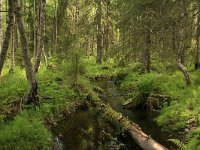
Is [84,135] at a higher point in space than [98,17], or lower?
lower

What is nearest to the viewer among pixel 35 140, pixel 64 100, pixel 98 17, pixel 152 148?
pixel 152 148

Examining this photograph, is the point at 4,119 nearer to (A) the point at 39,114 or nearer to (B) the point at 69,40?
(A) the point at 39,114

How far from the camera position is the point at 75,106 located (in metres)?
13.2

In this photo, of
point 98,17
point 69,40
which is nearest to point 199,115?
point 98,17

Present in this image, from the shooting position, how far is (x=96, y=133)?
1072 cm

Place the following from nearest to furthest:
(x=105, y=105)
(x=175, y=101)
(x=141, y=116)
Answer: (x=105, y=105)
(x=141, y=116)
(x=175, y=101)

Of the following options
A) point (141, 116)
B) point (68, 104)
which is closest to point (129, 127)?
point (141, 116)

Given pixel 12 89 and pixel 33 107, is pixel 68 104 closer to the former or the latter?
pixel 33 107

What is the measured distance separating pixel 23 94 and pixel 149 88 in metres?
5.80

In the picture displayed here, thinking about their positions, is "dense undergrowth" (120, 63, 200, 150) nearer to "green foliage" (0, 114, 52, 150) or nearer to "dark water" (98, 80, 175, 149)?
"dark water" (98, 80, 175, 149)

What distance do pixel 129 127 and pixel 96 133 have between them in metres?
1.29

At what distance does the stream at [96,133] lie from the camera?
9.66 m

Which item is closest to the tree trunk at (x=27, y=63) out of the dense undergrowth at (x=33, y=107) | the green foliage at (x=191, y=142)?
the dense undergrowth at (x=33, y=107)

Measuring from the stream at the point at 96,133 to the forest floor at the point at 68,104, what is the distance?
1.28ft
